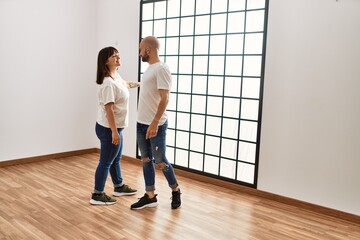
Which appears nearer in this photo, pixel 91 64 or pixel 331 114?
pixel 331 114

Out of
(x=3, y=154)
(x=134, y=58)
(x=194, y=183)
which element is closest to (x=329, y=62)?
(x=194, y=183)

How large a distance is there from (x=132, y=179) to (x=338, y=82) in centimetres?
229

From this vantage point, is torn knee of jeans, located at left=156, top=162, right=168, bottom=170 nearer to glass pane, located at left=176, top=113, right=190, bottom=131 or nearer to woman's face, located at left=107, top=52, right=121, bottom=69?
woman's face, located at left=107, top=52, right=121, bottom=69

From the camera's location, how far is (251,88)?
137 inches

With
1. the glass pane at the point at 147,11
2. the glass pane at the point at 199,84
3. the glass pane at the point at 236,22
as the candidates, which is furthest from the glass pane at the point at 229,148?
the glass pane at the point at 147,11

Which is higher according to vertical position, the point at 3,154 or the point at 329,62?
the point at 329,62

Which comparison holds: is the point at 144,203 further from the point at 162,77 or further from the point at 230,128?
the point at 230,128

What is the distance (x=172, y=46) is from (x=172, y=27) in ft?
0.73

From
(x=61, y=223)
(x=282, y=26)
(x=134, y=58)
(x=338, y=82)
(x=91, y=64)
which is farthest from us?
(x=91, y=64)

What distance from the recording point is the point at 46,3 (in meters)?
4.40

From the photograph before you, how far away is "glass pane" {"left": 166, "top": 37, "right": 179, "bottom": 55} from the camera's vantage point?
417 centimetres

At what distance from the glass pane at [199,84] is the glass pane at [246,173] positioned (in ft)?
3.02

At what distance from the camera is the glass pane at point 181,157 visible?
4152 millimetres

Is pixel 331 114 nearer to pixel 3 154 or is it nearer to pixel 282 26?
pixel 282 26
